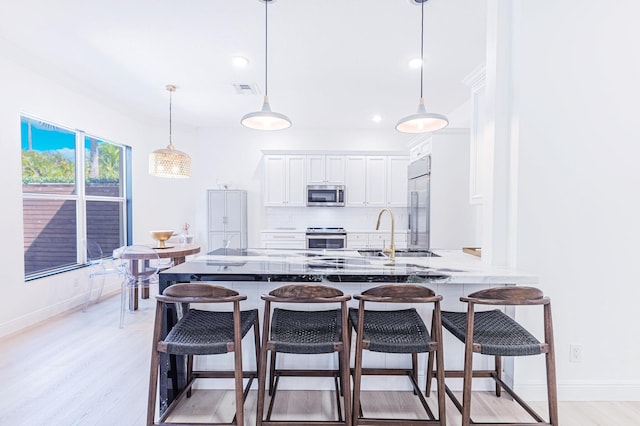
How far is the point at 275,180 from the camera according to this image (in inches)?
218

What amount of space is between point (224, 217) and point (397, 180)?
3.11 m

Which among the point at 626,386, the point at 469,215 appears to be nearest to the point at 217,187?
the point at 469,215

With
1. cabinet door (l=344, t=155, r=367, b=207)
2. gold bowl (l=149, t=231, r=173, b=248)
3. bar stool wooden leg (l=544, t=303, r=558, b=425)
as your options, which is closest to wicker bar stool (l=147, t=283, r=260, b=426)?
bar stool wooden leg (l=544, t=303, r=558, b=425)

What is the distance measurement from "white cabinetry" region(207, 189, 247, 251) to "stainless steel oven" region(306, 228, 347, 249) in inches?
49.7

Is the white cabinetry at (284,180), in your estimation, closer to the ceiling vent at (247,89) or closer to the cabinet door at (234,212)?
the cabinet door at (234,212)

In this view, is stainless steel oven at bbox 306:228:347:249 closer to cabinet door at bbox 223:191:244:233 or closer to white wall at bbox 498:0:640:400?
cabinet door at bbox 223:191:244:233

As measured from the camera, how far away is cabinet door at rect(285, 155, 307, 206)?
5512 millimetres

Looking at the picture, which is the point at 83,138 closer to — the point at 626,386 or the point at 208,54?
the point at 208,54

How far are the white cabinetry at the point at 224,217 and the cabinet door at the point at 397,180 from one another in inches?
104

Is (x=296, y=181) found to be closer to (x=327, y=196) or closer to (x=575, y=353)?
(x=327, y=196)

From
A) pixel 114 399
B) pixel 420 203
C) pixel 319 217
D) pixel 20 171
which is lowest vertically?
pixel 114 399

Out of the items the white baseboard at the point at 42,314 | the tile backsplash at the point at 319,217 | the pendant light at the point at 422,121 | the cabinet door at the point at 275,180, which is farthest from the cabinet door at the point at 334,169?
the white baseboard at the point at 42,314

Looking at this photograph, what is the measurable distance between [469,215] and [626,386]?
6.77ft

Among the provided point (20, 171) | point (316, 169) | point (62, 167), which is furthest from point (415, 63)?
point (62, 167)
